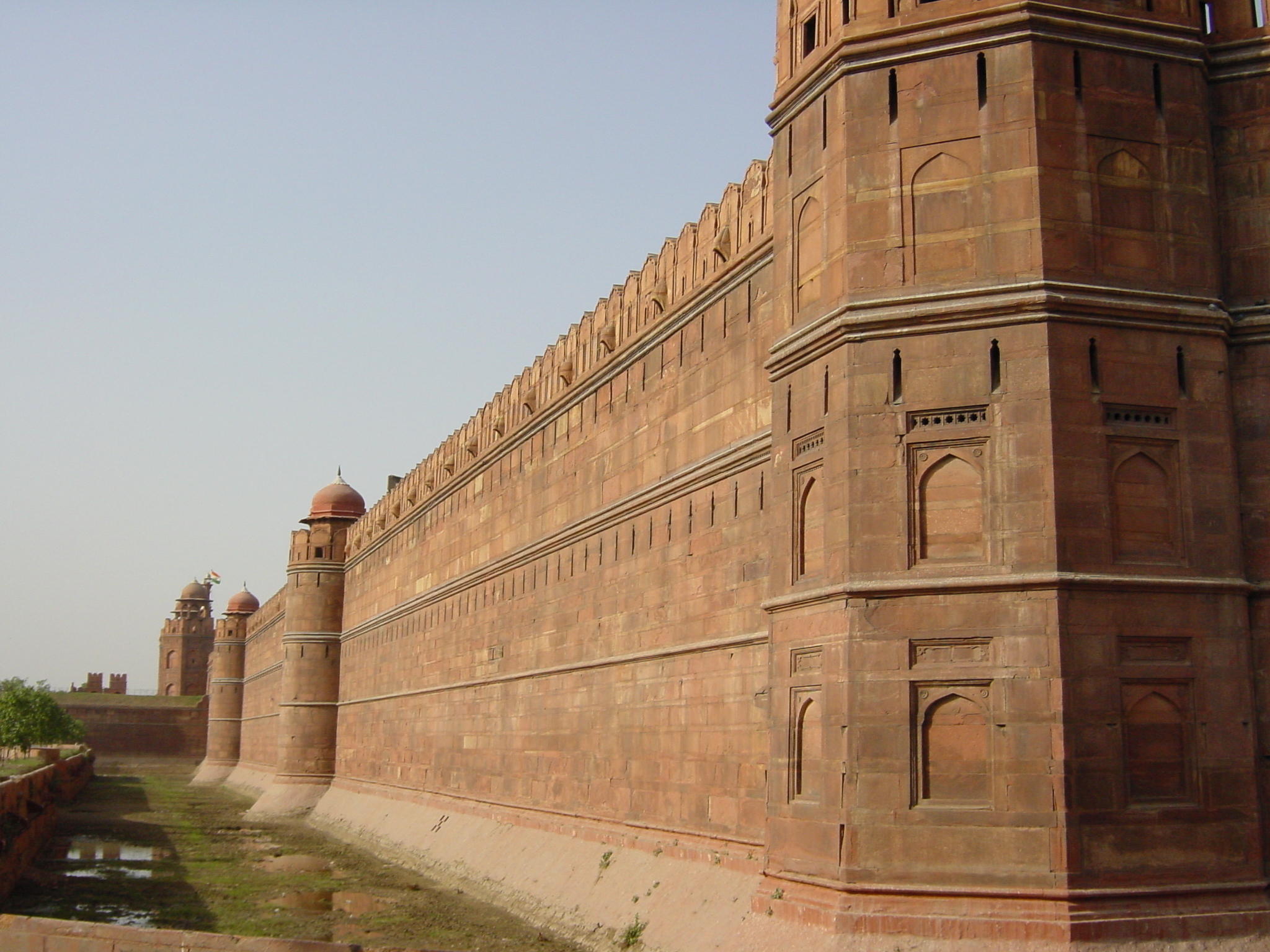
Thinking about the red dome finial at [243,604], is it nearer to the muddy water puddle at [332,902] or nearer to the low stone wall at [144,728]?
the low stone wall at [144,728]

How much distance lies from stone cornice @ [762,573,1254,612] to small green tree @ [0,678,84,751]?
156ft

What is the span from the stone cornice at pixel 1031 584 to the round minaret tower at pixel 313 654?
85.7 feet

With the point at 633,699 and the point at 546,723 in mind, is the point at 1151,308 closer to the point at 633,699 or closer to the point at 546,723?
the point at 633,699

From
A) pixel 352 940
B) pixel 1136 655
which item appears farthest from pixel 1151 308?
pixel 352 940

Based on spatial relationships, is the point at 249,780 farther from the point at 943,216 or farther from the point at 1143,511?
the point at 1143,511

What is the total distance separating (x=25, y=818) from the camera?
21.2 metres

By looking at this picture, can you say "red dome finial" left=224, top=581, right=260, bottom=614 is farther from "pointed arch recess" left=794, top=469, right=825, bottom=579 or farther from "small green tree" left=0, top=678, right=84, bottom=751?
"pointed arch recess" left=794, top=469, right=825, bottom=579

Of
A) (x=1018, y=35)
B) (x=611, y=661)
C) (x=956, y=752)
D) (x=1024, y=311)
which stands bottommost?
(x=956, y=752)

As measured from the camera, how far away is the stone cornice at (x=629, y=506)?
12.7 meters

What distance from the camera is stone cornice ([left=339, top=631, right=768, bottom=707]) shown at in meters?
12.5

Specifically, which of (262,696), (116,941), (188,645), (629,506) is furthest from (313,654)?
(188,645)

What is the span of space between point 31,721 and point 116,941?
48064 millimetres

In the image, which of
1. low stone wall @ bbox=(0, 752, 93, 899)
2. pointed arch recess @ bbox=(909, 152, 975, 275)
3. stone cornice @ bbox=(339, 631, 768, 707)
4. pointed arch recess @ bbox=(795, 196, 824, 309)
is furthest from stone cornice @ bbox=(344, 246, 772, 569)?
low stone wall @ bbox=(0, 752, 93, 899)

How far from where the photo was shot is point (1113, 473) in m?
9.12
